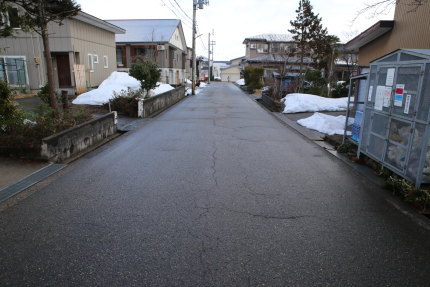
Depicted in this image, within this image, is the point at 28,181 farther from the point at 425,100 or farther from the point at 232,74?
the point at 232,74

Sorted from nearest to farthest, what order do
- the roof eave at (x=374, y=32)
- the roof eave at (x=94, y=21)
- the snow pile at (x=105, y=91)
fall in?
the roof eave at (x=374, y=32), the snow pile at (x=105, y=91), the roof eave at (x=94, y=21)

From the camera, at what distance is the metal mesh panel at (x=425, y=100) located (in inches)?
186

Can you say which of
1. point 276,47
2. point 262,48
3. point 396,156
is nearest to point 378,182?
point 396,156

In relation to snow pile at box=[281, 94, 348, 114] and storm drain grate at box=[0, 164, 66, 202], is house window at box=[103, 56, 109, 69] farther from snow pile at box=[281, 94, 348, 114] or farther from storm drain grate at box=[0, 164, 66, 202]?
storm drain grate at box=[0, 164, 66, 202]

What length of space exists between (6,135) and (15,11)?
396 centimetres

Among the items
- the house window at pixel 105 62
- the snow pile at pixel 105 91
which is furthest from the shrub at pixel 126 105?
the house window at pixel 105 62

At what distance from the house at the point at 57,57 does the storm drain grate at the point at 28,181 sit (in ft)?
48.1

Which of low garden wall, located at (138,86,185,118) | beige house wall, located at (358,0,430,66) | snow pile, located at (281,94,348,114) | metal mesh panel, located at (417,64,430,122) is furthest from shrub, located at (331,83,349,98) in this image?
metal mesh panel, located at (417,64,430,122)

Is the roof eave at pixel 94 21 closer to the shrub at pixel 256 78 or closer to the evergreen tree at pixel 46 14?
the evergreen tree at pixel 46 14

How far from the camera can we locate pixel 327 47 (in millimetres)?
29797

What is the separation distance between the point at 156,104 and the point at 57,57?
30.7 ft

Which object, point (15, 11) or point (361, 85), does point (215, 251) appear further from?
point (15, 11)

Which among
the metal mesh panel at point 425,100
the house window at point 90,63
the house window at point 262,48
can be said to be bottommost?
the metal mesh panel at point 425,100

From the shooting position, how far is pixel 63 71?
2061cm
